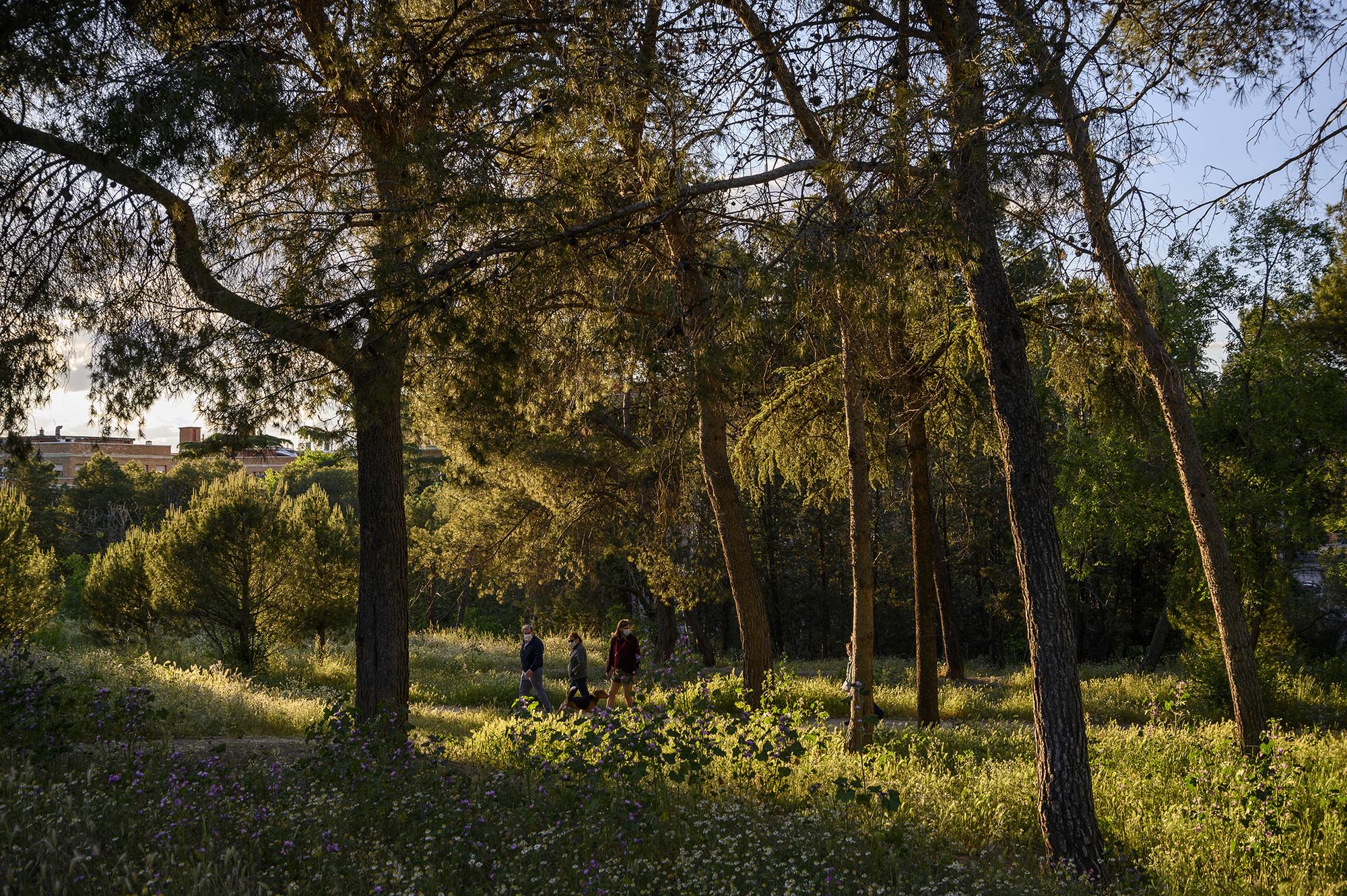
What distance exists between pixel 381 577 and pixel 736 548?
15.7ft

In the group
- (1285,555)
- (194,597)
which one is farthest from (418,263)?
(1285,555)

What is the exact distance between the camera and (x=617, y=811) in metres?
5.39

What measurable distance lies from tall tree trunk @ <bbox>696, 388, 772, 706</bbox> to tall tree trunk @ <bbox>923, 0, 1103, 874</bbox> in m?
5.41

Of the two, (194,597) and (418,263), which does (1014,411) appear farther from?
(194,597)

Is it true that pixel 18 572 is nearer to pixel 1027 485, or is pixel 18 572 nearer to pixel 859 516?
pixel 859 516

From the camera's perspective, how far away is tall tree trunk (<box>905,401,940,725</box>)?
11047 millimetres

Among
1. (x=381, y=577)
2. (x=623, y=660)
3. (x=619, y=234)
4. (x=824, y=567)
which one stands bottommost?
(x=623, y=660)

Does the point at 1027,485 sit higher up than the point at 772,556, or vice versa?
the point at 1027,485

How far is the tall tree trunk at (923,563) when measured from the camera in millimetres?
11047

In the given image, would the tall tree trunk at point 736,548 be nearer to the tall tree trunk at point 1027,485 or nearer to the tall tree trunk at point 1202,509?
the tall tree trunk at point 1202,509

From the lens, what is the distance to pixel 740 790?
631 cm

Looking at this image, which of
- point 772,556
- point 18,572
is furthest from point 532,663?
point 772,556

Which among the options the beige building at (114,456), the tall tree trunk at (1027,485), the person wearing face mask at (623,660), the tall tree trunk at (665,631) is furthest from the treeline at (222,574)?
the beige building at (114,456)

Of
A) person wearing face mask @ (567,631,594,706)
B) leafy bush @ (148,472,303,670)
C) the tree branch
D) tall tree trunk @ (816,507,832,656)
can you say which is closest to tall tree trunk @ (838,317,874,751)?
person wearing face mask @ (567,631,594,706)
